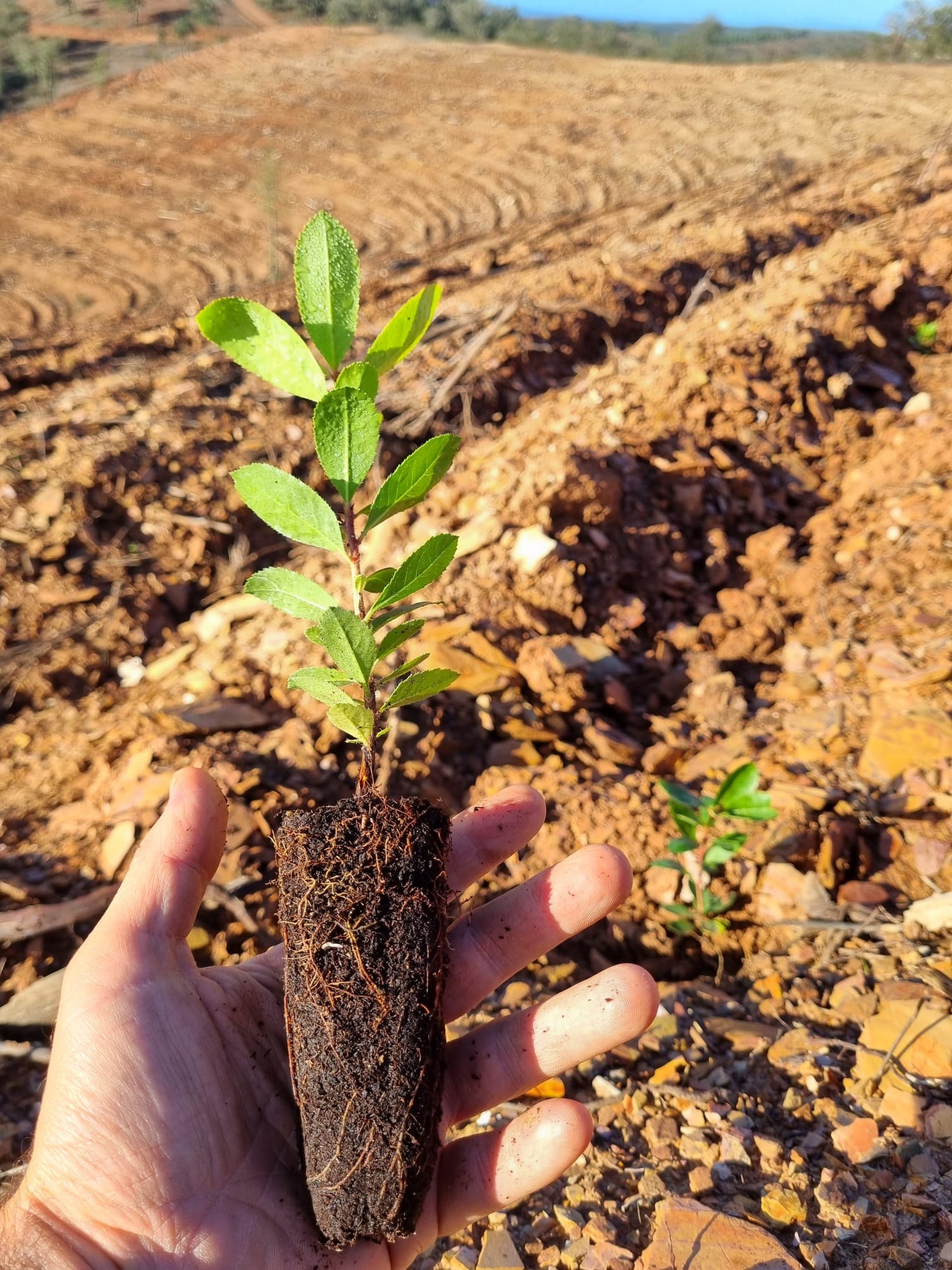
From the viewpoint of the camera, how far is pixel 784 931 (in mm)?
2264

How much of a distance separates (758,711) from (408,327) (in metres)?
2.09

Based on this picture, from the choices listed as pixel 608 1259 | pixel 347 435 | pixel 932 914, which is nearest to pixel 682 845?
pixel 932 914

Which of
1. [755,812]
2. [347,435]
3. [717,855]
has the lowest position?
[717,855]

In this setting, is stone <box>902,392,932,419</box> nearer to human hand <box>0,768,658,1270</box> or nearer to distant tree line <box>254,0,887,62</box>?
human hand <box>0,768,658,1270</box>

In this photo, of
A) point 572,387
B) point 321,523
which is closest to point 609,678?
point 321,523

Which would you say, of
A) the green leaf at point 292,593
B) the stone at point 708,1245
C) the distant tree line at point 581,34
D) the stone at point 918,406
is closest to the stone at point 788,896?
the stone at point 708,1245

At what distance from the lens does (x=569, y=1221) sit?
1.65m

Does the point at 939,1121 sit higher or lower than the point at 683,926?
higher

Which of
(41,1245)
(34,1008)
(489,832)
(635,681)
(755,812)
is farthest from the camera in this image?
(635,681)

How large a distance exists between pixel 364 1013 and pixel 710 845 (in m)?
1.25

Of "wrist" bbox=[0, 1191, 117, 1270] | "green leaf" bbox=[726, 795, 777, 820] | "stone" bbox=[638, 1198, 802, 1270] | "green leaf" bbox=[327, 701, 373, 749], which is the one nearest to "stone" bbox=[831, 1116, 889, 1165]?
"stone" bbox=[638, 1198, 802, 1270]

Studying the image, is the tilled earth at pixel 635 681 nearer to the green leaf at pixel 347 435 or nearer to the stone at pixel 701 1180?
the stone at pixel 701 1180

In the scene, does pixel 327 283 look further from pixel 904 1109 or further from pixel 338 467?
pixel 904 1109

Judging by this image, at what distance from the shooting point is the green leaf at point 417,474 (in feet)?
4.69
